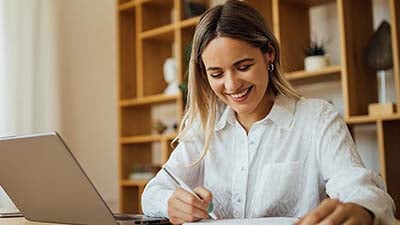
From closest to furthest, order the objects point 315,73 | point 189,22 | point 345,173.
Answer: point 345,173, point 315,73, point 189,22

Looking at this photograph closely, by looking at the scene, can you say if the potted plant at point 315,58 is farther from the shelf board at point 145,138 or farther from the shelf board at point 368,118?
the shelf board at point 145,138

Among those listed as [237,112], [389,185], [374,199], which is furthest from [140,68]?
[374,199]

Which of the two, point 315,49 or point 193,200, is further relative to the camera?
point 315,49

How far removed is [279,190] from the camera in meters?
1.22

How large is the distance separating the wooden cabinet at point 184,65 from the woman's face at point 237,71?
798 millimetres

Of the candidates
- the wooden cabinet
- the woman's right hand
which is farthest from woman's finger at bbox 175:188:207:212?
the wooden cabinet

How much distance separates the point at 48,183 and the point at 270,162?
486 millimetres

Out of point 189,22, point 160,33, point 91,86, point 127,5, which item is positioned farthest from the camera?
point 91,86

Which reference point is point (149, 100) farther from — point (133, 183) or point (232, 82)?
point (232, 82)

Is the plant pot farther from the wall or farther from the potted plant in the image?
the wall

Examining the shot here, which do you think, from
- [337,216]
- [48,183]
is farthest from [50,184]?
[337,216]

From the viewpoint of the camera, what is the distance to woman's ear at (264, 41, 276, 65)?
4.06 ft

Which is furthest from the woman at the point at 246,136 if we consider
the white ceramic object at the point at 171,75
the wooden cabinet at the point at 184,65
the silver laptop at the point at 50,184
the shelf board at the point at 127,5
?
the shelf board at the point at 127,5

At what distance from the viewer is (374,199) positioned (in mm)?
824
